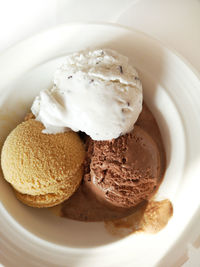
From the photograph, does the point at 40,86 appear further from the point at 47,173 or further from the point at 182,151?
the point at 182,151

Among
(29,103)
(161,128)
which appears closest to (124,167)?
(161,128)

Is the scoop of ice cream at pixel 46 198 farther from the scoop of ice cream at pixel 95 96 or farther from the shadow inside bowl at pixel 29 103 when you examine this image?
the scoop of ice cream at pixel 95 96

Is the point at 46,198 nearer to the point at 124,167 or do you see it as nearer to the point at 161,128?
the point at 124,167

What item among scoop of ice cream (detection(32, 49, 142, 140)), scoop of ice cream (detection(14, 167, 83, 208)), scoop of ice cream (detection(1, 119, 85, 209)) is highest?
scoop of ice cream (detection(32, 49, 142, 140))

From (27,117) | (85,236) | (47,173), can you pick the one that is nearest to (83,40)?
(27,117)

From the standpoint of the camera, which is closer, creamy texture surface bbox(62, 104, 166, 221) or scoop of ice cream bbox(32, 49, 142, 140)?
scoop of ice cream bbox(32, 49, 142, 140)

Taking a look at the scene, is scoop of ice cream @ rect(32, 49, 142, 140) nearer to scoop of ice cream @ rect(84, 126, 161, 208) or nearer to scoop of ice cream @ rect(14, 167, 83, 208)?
scoop of ice cream @ rect(84, 126, 161, 208)

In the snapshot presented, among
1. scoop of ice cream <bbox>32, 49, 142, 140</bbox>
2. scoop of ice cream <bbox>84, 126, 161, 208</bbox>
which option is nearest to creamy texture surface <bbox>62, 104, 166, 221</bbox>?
scoop of ice cream <bbox>84, 126, 161, 208</bbox>
